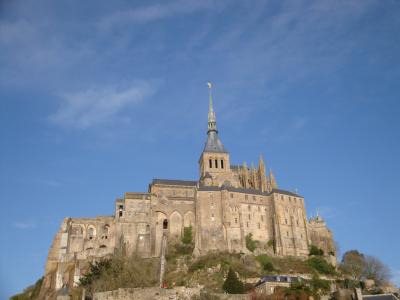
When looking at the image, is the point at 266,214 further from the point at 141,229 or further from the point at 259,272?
the point at 141,229

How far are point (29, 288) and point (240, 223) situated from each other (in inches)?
1300

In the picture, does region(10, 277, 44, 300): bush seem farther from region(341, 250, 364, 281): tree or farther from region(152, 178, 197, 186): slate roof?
region(341, 250, 364, 281): tree

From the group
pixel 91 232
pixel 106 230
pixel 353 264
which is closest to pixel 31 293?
pixel 91 232

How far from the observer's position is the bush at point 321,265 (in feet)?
220

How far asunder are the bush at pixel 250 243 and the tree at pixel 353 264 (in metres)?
12.8

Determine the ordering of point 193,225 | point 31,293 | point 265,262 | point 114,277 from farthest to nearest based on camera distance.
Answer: point 193,225
point 31,293
point 265,262
point 114,277

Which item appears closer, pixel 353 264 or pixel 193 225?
pixel 353 264

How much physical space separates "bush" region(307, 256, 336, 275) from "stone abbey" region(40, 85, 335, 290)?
4079 mm

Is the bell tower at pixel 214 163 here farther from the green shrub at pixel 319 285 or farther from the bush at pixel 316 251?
the green shrub at pixel 319 285

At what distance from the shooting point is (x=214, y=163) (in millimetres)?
89562

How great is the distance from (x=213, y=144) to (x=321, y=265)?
32741 mm

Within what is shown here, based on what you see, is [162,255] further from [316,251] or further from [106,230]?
[316,251]

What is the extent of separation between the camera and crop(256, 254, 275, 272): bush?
6669 cm

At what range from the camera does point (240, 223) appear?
7538 centimetres
